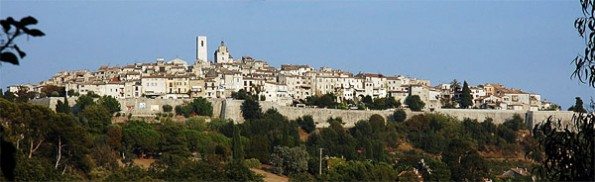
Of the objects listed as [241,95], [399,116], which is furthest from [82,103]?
[399,116]

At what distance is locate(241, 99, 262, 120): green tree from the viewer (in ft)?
135

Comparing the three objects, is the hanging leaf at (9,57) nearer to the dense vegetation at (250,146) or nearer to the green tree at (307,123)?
the dense vegetation at (250,146)

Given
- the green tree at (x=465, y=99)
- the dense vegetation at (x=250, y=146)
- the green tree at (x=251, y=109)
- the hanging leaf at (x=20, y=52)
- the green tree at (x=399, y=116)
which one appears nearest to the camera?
the hanging leaf at (x=20, y=52)

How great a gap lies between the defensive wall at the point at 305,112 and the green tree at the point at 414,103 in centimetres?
186

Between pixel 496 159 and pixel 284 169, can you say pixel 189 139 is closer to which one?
pixel 284 169

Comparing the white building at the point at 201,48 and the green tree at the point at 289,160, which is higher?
the white building at the point at 201,48

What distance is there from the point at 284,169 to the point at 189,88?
2049 cm

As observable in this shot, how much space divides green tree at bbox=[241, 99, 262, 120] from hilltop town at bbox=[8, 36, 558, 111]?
626 cm

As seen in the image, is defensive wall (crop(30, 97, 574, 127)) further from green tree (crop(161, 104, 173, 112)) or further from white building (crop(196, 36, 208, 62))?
white building (crop(196, 36, 208, 62))

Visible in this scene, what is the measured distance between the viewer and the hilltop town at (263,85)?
4884cm

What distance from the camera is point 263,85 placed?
51.0 metres

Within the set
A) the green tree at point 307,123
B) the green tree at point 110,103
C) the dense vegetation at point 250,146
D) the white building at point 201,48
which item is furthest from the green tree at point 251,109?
the white building at point 201,48

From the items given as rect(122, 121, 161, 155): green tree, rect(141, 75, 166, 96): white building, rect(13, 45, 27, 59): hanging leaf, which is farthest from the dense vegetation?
rect(141, 75, 166, 96): white building

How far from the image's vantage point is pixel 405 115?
44094 millimetres
